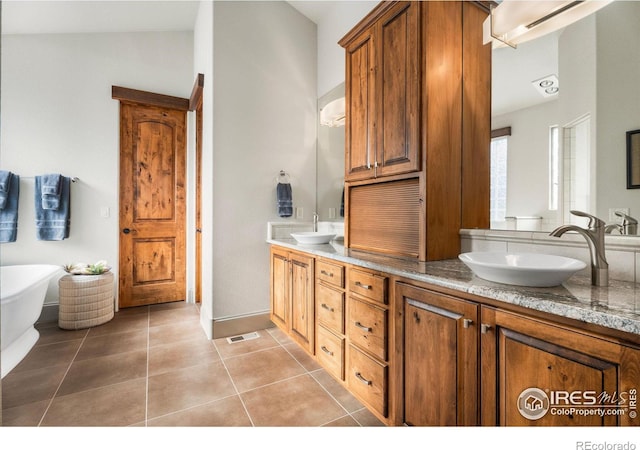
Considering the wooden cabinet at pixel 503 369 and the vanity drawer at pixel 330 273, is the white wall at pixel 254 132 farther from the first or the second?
the wooden cabinet at pixel 503 369

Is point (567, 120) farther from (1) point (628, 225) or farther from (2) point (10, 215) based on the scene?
(2) point (10, 215)

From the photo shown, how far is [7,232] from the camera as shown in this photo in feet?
9.48

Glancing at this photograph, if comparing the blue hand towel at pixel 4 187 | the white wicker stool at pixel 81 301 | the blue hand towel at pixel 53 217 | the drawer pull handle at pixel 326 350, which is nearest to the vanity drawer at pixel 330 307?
the drawer pull handle at pixel 326 350

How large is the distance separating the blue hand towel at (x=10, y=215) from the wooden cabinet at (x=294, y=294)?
2.51 meters

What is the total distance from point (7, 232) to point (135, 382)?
2.18 meters

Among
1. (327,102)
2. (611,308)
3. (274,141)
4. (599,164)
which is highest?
(327,102)

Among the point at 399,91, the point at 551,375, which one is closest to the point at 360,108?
the point at 399,91

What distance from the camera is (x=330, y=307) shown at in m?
1.98

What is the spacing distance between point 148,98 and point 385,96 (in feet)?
9.71

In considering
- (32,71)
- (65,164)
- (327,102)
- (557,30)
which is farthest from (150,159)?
(557,30)

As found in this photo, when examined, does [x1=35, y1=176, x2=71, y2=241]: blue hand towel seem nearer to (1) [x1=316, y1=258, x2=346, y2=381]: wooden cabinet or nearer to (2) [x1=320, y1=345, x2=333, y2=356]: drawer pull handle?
(1) [x1=316, y1=258, x2=346, y2=381]: wooden cabinet
